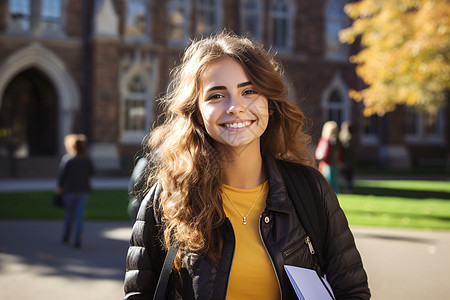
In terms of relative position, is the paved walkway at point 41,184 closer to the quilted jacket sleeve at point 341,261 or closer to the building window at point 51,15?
the building window at point 51,15

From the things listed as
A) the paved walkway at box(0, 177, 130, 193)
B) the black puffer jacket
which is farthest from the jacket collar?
the paved walkway at box(0, 177, 130, 193)

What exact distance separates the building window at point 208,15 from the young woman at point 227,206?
21.2 m

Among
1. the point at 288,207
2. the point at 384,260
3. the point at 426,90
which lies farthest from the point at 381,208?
the point at 426,90

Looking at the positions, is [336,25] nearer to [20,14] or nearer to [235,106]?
[20,14]

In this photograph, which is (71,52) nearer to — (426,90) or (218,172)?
(426,90)

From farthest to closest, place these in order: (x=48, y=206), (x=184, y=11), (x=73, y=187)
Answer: (x=184, y=11), (x=48, y=206), (x=73, y=187)

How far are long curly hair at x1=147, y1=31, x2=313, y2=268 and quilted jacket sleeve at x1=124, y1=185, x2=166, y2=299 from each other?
0.05 meters

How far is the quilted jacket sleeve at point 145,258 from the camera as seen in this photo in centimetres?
187

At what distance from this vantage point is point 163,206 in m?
1.88

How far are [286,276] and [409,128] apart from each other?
87.5ft

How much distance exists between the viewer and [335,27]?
25469 mm

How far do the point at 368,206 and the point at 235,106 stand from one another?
9.49 metres

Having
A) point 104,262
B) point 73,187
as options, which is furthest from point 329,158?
point 104,262

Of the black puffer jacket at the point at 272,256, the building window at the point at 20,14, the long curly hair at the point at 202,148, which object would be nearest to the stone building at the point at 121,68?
the building window at the point at 20,14
